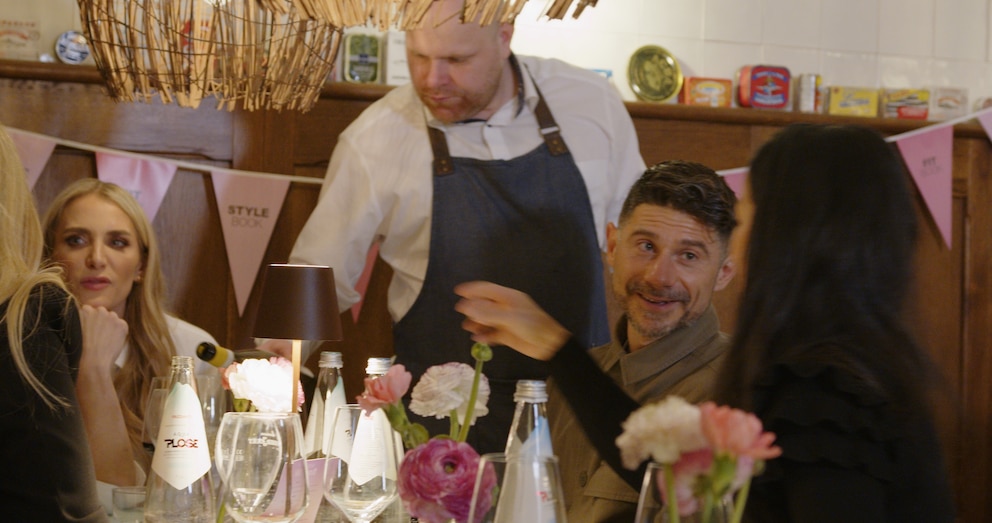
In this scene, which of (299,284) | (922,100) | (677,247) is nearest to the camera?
(299,284)

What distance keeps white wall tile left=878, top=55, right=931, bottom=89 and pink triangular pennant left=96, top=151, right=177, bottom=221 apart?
2.18 meters

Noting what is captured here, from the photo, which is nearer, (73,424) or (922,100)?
(73,424)

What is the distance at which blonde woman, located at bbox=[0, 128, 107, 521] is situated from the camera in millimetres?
1227

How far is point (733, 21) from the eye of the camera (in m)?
3.26

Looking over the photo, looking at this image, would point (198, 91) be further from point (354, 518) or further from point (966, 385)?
point (966, 385)

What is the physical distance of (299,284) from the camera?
1657 millimetres

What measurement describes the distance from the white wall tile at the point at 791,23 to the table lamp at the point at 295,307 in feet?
6.84

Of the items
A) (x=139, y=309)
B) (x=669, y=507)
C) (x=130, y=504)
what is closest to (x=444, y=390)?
(x=669, y=507)

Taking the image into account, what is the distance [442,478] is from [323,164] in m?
1.95

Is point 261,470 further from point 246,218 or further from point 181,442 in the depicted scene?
point 246,218

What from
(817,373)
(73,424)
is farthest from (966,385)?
(73,424)

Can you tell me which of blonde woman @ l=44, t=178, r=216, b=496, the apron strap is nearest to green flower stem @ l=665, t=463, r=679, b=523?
blonde woman @ l=44, t=178, r=216, b=496

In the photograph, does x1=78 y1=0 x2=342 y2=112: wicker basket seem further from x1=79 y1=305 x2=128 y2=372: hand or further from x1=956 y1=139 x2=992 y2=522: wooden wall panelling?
x1=956 y1=139 x2=992 y2=522: wooden wall panelling

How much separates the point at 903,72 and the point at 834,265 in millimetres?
2509
